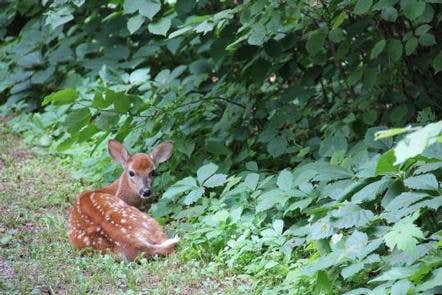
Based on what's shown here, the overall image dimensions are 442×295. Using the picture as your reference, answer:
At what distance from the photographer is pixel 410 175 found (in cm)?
509

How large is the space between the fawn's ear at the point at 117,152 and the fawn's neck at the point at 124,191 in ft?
0.51

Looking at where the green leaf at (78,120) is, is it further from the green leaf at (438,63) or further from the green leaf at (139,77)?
the green leaf at (438,63)

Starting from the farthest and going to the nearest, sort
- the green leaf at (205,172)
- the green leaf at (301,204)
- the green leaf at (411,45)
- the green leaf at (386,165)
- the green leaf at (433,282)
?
1. the green leaf at (205,172)
2. the green leaf at (411,45)
3. the green leaf at (301,204)
4. the green leaf at (386,165)
5. the green leaf at (433,282)

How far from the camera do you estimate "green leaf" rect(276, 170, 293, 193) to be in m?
6.04

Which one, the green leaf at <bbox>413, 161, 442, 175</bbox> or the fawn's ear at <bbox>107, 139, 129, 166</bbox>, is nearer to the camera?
the green leaf at <bbox>413, 161, 442, 175</bbox>

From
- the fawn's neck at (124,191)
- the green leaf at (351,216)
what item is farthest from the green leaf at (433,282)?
the fawn's neck at (124,191)

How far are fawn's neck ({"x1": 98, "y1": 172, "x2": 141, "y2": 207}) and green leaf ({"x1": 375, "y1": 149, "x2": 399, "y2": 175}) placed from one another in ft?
9.51

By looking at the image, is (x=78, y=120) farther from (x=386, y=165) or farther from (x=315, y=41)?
(x=386, y=165)

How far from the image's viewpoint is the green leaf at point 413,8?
5822 mm

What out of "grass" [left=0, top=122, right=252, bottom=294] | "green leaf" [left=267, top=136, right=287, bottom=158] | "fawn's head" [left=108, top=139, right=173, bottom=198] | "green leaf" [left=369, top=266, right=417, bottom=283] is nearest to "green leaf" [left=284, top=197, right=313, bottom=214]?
"grass" [left=0, top=122, right=252, bottom=294]

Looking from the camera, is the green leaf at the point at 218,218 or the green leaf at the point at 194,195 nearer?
the green leaf at the point at 218,218

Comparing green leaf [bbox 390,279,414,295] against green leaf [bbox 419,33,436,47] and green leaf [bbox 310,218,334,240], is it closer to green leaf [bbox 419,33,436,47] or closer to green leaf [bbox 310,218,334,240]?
green leaf [bbox 310,218,334,240]

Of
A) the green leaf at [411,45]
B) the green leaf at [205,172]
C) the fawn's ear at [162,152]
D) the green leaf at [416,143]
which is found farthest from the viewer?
the fawn's ear at [162,152]

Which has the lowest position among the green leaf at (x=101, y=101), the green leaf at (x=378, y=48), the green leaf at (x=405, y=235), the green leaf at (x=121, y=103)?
the green leaf at (x=121, y=103)
